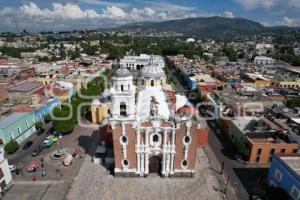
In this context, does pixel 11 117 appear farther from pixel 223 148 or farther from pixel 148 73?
pixel 223 148

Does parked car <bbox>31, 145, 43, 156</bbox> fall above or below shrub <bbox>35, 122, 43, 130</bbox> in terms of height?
below

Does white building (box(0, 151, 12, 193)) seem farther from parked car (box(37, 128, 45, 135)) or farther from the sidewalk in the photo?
the sidewalk

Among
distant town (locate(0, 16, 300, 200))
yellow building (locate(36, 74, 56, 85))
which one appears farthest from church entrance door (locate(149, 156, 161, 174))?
yellow building (locate(36, 74, 56, 85))

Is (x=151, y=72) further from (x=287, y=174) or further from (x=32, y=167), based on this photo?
(x=287, y=174)

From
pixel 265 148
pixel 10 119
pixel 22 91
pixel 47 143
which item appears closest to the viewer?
pixel 265 148

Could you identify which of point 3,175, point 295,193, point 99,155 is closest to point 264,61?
point 295,193

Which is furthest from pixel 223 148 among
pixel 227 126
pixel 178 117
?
pixel 178 117

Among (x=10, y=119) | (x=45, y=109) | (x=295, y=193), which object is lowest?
(x=45, y=109)

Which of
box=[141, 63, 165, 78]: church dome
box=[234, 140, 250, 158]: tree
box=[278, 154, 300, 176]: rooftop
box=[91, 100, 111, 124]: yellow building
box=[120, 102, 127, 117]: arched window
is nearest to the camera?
box=[278, 154, 300, 176]: rooftop
